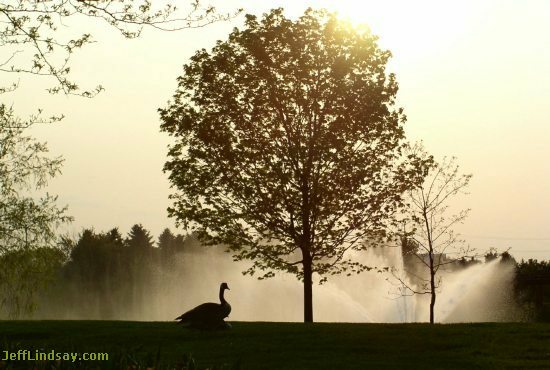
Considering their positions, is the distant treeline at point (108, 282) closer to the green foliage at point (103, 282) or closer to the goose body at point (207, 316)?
the green foliage at point (103, 282)

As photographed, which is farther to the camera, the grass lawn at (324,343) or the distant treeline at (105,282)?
the distant treeline at (105,282)

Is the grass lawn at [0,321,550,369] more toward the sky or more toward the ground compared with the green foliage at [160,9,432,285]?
more toward the ground

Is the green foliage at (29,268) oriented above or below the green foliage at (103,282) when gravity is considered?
below

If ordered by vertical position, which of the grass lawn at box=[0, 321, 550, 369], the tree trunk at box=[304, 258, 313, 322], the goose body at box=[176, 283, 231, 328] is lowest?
the grass lawn at box=[0, 321, 550, 369]

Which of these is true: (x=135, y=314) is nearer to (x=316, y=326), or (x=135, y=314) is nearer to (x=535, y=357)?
(x=316, y=326)

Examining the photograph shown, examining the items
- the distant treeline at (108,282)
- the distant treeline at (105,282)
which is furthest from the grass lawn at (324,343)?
the distant treeline at (105,282)

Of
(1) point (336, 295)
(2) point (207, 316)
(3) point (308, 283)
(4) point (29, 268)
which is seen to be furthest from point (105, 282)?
(2) point (207, 316)

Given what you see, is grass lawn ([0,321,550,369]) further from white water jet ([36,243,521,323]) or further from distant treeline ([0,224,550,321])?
distant treeline ([0,224,550,321])

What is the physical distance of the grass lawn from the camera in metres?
21.3

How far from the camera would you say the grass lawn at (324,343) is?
2127 cm

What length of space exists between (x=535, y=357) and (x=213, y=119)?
57.3 ft

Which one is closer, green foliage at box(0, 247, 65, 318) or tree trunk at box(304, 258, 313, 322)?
tree trunk at box(304, 258, 313, 322)

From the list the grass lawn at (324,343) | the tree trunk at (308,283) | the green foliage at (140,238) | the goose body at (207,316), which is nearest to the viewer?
the grass lawn at (324,343)

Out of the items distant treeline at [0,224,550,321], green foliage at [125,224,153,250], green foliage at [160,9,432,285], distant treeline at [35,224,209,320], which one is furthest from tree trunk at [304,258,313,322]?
green foliage at [125,224,153,250]
